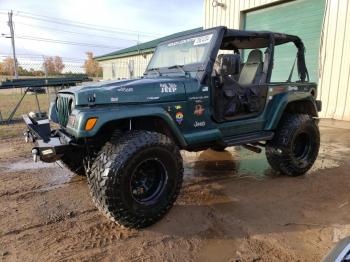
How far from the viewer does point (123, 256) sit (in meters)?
2.60

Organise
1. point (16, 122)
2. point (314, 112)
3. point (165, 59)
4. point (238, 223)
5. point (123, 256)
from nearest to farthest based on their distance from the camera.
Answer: point (123, 256), point (238, 223), point (165, 59), point (314, 112), point (16, 122)

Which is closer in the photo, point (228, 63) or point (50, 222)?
point (50, 222)

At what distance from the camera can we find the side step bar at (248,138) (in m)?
4.00

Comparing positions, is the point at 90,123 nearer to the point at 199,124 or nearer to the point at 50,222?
the point at 50,222

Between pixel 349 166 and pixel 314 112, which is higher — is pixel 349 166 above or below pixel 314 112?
below

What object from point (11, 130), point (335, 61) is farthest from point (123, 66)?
point (335, 61)

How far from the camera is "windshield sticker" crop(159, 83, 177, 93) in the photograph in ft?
11.0

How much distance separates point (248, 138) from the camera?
4.19 meters

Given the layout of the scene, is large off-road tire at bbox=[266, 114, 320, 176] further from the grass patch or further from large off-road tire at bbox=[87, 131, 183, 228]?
the grass patch

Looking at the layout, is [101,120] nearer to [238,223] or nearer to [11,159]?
[238,223]

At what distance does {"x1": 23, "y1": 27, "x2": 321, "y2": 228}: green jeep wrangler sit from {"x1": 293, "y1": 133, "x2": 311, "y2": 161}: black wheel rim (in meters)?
0.02

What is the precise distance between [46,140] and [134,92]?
3.39ft

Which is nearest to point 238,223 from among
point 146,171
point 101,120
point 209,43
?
point 146,171

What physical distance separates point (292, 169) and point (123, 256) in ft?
9.50
